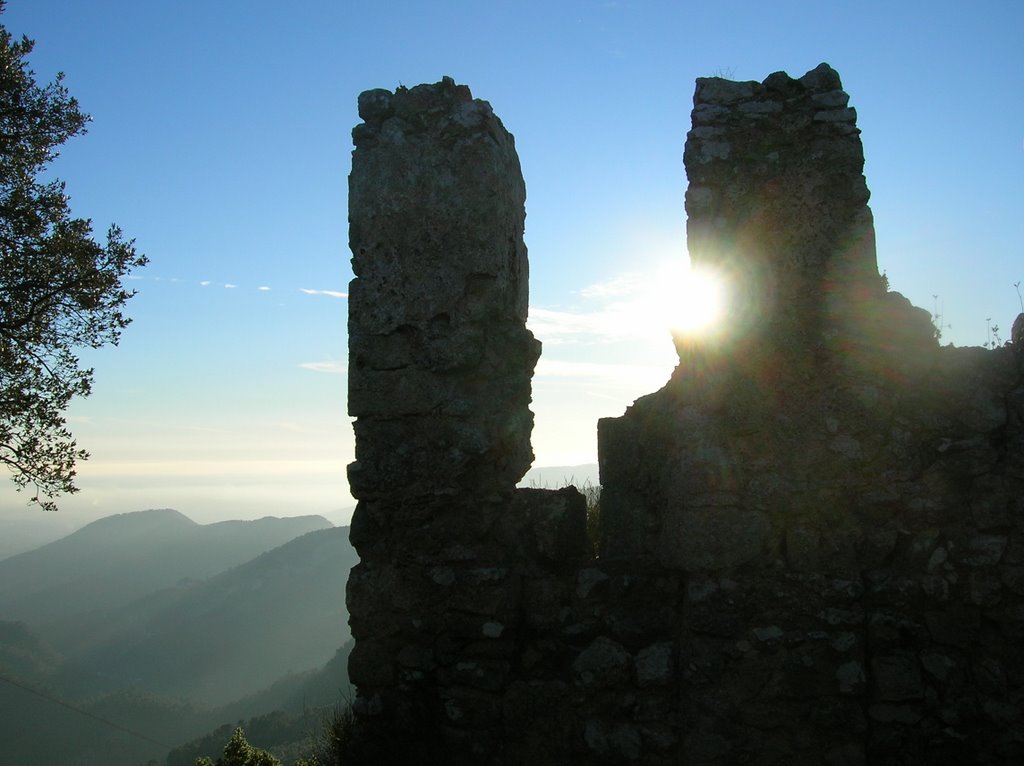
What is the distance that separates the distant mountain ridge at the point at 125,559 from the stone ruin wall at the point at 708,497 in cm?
9198

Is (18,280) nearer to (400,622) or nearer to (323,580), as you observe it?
(400,622)

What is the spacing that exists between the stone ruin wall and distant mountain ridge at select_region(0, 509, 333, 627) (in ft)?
302

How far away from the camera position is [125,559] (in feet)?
353

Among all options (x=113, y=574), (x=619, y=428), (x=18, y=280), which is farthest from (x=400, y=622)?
(x=113, y=574)

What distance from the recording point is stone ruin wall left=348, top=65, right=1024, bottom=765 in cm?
344

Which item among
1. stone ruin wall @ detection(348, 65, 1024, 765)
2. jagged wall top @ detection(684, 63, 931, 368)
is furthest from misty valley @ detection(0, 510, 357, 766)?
jagged wall top @ detection(684, 63, 931, 368)

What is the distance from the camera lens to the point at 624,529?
4031 mm

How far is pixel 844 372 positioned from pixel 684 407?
2.50 feet

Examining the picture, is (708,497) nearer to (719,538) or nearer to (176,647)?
(719,538)

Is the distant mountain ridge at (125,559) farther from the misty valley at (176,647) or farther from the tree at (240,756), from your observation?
the tree at (240,756)

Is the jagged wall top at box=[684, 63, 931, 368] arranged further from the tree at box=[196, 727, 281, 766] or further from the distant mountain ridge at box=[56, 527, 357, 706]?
the distant mountain ridge at box=[56, 527, 357, 706]

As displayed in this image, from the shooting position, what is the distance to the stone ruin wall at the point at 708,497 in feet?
11.3

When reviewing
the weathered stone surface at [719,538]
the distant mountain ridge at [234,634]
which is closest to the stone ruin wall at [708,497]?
the weathered stone surface at [719,538]

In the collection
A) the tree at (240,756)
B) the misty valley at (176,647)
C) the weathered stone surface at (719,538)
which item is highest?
the weathered stone surface at (719,538)
